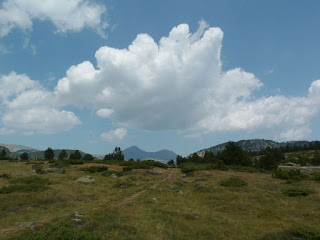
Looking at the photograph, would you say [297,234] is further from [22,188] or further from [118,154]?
[118,154]

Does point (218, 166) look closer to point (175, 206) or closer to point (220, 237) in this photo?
point (175, 206)

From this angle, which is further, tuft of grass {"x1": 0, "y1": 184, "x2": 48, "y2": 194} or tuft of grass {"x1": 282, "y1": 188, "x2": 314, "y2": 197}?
tuft of grass {"x1": 282, "y1": 188, "x2": 314, "y2": 197}

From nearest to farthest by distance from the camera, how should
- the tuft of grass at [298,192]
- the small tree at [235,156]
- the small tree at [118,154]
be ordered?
the tuft of grass at [298,192] < the small tree at [235,156] < the small tree at [118,154]

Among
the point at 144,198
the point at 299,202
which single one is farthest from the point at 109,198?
the point at 299,202

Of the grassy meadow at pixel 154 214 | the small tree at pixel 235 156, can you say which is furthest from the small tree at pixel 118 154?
the grassy meadow at pixel 154 214

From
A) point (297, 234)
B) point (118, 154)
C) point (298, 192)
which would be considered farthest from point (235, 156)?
point (118, 154)

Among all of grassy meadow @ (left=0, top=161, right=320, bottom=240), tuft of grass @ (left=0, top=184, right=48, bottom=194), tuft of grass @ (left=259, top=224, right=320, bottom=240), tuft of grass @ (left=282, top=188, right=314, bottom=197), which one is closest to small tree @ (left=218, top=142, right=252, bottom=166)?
grassy meadow @ (left=0, top=161, right=320, bottom=240)

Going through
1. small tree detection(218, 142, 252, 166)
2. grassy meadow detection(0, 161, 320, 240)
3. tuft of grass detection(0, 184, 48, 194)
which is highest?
small tree detection(218, 142, 252, 166)

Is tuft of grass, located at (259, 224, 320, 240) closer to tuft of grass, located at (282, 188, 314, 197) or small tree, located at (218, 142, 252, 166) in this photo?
tuft of grass, located at (282, 188, 314, 197)

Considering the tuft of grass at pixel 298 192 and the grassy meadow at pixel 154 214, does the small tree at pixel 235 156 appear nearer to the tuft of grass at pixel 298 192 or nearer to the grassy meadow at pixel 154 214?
the grassy meadow at pixel 154 214

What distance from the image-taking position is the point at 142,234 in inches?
456

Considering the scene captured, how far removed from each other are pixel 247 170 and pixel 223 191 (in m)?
25.7

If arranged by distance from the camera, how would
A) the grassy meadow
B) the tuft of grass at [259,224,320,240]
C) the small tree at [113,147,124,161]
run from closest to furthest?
the tuft of grass at [259,224,320,240]
the grassy meadow
the small tree at [113,147,124,161]

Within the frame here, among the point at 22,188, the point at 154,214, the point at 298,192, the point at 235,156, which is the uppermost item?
the point at 235,156
